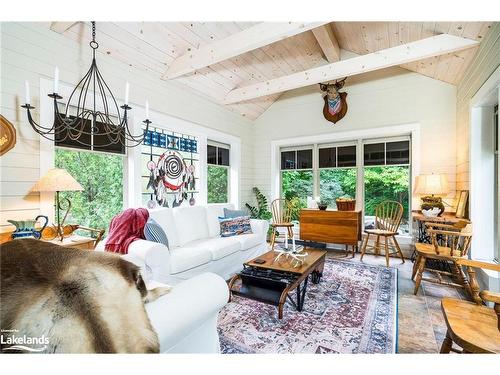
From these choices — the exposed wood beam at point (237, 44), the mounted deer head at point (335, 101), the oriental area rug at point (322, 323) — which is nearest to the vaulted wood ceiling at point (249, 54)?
the exposed wood beam at point (237, 44)

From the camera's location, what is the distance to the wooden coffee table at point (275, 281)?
6.68 feet

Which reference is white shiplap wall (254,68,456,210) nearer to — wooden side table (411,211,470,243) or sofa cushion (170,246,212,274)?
wooden side table (411,211,470,243)

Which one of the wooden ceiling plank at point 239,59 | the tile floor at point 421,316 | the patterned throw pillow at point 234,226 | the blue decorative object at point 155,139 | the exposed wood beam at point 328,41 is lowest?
the tile floor at point 421,316

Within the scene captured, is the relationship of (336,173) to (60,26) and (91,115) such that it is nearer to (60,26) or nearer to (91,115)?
(91,115)

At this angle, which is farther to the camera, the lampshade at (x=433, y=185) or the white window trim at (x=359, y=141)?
the white window trim at (x=359, y=141)

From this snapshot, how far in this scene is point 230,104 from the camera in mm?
4695

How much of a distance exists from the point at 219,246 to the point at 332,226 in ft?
7.09

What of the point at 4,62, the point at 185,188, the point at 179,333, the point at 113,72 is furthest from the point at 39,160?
the point at 179,333

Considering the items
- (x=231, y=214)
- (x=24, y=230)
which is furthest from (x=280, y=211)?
(x=24, y=230)

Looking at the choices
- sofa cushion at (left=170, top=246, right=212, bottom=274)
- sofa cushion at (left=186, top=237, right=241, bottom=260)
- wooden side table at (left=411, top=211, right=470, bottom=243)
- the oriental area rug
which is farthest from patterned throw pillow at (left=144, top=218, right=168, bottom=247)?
wooden side table at (left=411, top=211, right=470, bottom=243)

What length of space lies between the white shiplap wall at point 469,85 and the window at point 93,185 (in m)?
4.13

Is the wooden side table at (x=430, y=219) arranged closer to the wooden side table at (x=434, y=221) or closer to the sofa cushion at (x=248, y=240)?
the wooden side table at (x=434, y=221)

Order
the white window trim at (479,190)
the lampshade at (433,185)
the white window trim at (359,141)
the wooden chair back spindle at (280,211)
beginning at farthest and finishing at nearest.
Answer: the wooden chair back spindle at (280,211) → the white window trim at (359,141) → the lampshade at (433,185) → the white window trim at (479,190)

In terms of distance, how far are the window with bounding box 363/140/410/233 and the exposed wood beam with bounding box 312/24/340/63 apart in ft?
5.50
